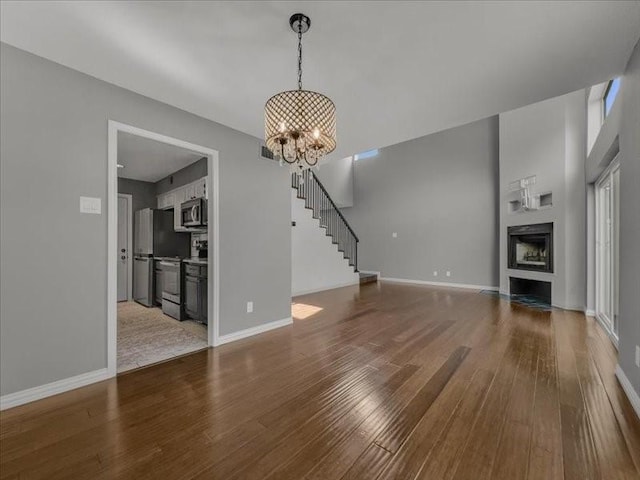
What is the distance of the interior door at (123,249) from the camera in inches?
221

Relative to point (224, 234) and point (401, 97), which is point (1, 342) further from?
point (401, 97)

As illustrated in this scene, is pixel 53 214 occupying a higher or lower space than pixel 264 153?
lower

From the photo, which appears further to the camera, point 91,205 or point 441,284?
point 441,284

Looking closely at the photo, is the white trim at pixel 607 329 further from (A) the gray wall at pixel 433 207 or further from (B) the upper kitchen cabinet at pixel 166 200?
(B) the upper kitchen cabinet at pixel 166 200

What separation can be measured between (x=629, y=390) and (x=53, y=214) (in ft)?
14.7

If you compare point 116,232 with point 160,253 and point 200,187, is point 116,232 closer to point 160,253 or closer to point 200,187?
point 200,187

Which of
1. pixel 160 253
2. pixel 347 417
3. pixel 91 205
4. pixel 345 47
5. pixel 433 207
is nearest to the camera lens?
pixel 347 417

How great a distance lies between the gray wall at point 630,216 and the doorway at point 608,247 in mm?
1151

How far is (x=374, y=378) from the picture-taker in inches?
92.4

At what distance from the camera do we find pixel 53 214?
2.13 metres

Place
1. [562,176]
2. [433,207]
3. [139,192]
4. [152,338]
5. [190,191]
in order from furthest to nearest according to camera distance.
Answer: [433,207]
[139,192]
[190,191]
[562,176]
[152,338]

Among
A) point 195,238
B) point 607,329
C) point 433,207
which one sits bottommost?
point 607,329

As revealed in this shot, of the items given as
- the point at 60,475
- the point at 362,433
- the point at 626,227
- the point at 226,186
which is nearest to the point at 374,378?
the point at 362,433

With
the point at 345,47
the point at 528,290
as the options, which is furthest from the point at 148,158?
the point at 528,290
